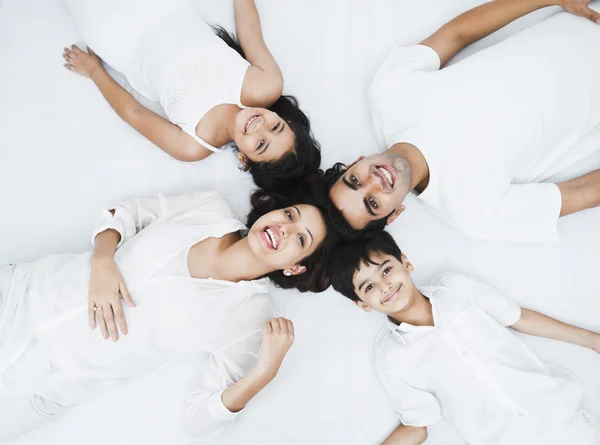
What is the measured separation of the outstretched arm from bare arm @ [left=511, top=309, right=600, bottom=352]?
2.99ft

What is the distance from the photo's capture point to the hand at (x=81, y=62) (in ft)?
5.52

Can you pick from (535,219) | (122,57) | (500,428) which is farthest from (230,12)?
Answer: (500,428)

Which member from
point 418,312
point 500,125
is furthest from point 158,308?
point 500,125

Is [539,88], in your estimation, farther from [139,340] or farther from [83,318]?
[83,318]

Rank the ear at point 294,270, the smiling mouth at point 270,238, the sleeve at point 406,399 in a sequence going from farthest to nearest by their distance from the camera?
the sleeve at point 406,399 < the ear at point 294,270 < the smiling mouth at point 270,238

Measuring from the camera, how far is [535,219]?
1534 mm

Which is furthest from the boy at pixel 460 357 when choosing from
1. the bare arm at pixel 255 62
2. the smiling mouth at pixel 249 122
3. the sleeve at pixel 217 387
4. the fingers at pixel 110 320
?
the fingers at pixel 110 320

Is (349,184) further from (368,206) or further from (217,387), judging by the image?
(217,387)

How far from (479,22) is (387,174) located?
670 millimetres

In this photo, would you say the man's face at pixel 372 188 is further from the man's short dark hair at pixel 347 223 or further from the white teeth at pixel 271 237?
the white teeth at pixel 271 237

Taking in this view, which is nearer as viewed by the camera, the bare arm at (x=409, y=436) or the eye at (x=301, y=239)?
the eye at (x=301, y=239)

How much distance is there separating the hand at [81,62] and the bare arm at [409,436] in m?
1.61

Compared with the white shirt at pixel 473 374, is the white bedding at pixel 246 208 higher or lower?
higher

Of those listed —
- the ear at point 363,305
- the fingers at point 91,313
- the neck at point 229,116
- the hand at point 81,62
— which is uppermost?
the hand at point 81,62
